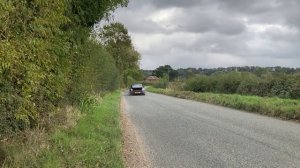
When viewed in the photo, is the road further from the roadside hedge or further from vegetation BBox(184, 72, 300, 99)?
vegetation BBox(184, 72, 300, 99)

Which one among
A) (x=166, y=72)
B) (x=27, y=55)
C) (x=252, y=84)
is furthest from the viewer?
(x=166, y=72)

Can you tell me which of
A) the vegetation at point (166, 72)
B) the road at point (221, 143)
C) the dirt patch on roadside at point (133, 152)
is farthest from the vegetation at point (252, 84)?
the vegetation at point (166, 72)

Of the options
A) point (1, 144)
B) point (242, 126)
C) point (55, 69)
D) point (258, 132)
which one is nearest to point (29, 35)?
point (1, 144)

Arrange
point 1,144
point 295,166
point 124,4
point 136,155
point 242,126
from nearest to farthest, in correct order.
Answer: point 1,144
point 295,166
point 136,155
point 124,4
point 242,126

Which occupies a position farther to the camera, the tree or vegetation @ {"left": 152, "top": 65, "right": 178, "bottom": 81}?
vegetation @ {"left": 152, "top": 65, "right": 178, "bottom": 81}

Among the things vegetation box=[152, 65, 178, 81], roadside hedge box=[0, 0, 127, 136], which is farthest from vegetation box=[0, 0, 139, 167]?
vegetation box=[152, 65, 178, 81]

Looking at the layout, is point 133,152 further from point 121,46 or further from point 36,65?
point 121,46

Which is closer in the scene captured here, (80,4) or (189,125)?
(80,4)

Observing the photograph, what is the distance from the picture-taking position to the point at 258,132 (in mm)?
15164

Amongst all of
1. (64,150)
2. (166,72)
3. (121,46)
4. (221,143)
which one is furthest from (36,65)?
(166,72)

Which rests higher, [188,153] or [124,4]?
[124,4]

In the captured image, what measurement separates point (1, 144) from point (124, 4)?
7.82 m

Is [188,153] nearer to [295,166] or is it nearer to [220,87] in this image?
[295,166]

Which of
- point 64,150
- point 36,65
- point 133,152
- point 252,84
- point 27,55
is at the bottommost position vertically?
point 133,152
